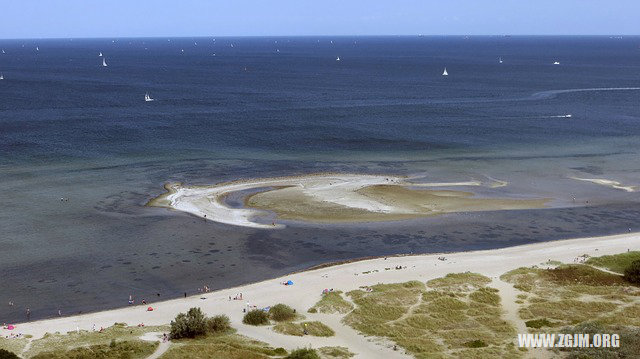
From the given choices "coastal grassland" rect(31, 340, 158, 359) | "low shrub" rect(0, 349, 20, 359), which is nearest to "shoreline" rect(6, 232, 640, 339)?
"coastal grassland" rect(31, 340, 158, 359)

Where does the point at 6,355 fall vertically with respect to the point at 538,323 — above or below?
above

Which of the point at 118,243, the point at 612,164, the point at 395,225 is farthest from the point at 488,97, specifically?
the point at 118,243

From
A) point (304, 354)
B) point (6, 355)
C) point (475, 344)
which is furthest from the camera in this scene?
point (475, 344)

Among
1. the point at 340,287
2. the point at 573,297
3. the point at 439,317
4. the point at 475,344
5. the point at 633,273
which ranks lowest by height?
the point at 573,297

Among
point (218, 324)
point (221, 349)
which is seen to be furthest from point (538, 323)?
point (218, 324)

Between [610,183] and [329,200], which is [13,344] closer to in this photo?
[329,200]

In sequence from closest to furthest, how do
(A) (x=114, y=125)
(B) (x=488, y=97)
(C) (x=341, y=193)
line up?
(C) (x=341, y=193)
(A) (x=114, y=125)
(B) (x=488, y=97)

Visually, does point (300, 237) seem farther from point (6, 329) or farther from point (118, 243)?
point (6, 329)
